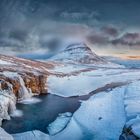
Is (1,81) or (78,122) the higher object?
(1,81)

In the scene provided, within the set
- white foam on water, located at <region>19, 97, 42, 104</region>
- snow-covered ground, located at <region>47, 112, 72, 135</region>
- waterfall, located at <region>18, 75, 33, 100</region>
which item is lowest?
snow-covered ground, located at <region>47, 112, 72, 135</region>

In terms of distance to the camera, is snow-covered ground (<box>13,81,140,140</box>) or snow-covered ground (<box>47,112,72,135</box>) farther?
snow-covered ground (<box>47,112,72,135</box>)

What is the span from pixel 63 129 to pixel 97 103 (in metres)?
13.1

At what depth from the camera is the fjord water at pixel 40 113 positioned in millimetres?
31219

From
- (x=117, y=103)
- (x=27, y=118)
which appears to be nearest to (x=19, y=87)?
(x=27, y=118)

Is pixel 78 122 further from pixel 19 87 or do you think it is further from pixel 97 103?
pixel 19 87

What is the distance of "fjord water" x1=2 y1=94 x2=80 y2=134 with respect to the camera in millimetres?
31219

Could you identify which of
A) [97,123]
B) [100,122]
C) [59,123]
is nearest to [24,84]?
[59,123]

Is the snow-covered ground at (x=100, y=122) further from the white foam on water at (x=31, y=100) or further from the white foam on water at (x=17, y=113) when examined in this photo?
the white foam on water at (x=31, y=100)

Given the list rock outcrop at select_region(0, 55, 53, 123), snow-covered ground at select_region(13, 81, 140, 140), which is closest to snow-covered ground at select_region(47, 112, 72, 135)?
snow-covered ground at select_region(13, 81, 140, 140)

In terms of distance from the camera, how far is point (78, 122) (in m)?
32.2

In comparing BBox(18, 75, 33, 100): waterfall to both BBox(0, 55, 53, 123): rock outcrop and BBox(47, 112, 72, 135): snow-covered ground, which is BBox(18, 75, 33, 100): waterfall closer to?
BBox(0, 55, 53, 123): rock outcrop

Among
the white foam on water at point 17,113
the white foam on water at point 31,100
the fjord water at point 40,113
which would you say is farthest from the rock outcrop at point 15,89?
the fjord water at point 40,113

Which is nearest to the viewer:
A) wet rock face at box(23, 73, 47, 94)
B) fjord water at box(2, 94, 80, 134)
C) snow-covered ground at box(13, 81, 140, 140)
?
snow-covered ground at box(13, 81, 140, 140)
